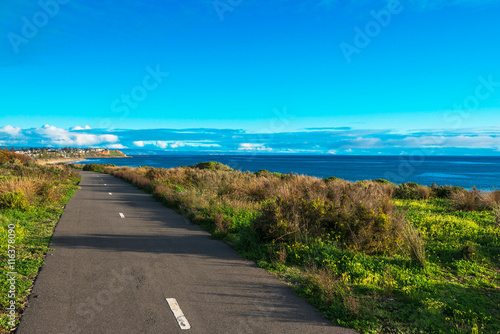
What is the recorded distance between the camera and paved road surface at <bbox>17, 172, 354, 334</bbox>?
4.54m

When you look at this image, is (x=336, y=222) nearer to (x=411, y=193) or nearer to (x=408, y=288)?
(x=408, y=288)

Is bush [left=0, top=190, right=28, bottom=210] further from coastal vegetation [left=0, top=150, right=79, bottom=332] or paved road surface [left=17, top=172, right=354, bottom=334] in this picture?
paved road surface [left=17, top=172, right=354, bottom=334]

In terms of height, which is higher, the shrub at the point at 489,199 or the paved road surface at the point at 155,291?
the shrub at the point at 489,199

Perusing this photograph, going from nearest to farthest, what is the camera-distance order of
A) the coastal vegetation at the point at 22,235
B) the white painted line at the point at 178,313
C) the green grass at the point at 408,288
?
1. the white painted line at the point at 178,313
2. the green grass at the point at 408,288
3. the coastal vegetation at the point at 22,235

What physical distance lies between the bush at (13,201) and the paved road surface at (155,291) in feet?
16.7

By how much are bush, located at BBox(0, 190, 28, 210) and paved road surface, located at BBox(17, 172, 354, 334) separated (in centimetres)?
509

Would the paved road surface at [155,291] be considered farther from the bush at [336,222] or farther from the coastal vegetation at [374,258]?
the bush at [336,222]

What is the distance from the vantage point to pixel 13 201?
13.4 metres

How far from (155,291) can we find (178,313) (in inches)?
39.9

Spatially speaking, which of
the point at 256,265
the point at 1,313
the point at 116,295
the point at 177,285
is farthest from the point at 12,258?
the point at 256,265

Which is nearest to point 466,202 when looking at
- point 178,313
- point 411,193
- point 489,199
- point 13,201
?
point 489,199

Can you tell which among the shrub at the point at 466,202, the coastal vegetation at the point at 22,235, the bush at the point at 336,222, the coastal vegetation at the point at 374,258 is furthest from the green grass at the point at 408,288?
the shrub at the point at 466,202

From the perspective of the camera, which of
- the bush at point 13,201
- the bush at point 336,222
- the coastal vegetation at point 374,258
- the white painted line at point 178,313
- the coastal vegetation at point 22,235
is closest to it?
the white painted line at point 178,313

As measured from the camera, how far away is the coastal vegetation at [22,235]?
5304mm
